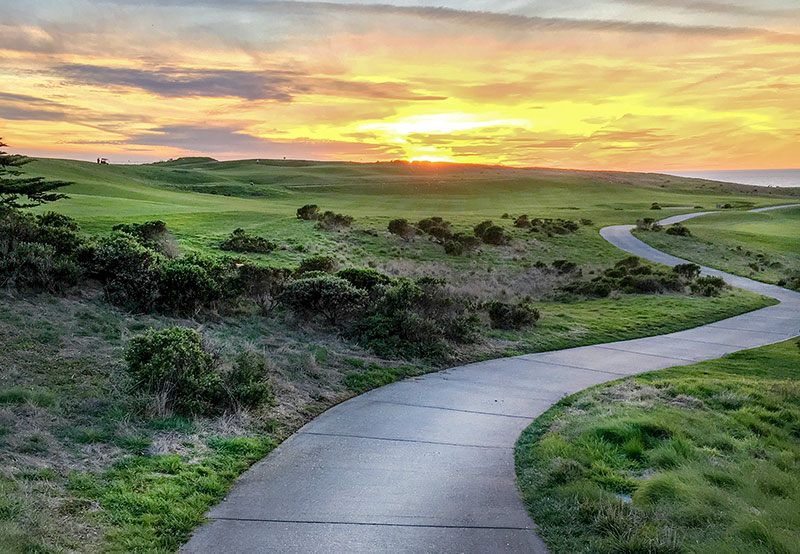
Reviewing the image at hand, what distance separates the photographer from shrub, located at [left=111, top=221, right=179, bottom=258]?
17.5m

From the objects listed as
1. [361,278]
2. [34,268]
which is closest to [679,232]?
[361,278]

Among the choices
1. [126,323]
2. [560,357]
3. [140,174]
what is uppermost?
[140,174]

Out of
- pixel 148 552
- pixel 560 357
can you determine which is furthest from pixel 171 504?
pixel 560 357

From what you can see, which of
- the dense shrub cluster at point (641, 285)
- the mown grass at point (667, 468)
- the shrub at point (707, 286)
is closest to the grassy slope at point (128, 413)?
the dense shrub cluster at point (641, 285)

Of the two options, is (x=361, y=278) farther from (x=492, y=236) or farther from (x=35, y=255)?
(x=492, y=236)

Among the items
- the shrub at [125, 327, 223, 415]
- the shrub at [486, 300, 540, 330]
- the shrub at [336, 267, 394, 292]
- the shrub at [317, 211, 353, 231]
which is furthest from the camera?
the shrub at [317, 211, 353, 231]

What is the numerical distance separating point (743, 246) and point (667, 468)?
4938 centimetres

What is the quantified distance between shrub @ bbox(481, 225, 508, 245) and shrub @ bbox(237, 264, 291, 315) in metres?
25.5

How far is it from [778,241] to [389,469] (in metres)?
57.4

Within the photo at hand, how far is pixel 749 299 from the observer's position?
84.9 ft

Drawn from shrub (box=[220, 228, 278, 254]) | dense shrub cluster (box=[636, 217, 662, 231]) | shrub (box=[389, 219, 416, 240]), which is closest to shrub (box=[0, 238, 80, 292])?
shrub (box=[220, 228, 278, 254])

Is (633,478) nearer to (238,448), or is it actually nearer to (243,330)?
(238,448)

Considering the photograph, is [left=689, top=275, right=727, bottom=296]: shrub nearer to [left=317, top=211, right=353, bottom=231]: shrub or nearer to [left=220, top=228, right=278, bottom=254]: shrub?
[left=220, top=228, right=278, bottom=254]: shrub

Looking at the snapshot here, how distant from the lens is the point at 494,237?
38594 mm
